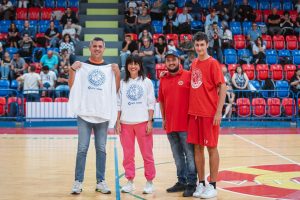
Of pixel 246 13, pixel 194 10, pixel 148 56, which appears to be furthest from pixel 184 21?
pixel 148 56

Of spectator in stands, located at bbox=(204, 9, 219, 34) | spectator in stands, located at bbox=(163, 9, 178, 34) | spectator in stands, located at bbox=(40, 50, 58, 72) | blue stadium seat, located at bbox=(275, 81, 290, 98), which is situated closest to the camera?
blue stadium seat, located at bbox=(275, 81, 290, 98)

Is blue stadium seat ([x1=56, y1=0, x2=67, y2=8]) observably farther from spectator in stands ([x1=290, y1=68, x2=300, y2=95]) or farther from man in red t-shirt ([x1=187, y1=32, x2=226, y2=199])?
man in red t-shirt ([x1=187, y1=32, x2=226, y2=199])

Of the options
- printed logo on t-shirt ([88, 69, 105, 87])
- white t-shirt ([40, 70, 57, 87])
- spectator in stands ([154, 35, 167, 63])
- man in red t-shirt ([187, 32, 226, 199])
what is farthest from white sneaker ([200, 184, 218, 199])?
spectator in stands ([154, 35, 167, 63])

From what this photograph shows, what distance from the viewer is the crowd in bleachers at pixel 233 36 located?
18906mm

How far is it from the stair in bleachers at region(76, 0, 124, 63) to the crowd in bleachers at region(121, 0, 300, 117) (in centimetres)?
56

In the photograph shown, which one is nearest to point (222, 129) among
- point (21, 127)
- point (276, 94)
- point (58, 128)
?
point (276, 94)

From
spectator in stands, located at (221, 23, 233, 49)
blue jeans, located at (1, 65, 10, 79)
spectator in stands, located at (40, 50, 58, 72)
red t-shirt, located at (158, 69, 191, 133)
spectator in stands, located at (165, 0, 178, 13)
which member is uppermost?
spectator in stands, located at (165, 0, 178, 13)

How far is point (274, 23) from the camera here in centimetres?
2264

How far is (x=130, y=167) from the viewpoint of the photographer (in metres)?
7.71

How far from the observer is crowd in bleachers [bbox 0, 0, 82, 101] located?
18328mm

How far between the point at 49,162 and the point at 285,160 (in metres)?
4.32

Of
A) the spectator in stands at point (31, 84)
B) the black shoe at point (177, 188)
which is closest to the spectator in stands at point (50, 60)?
the spectator in stands at point (31, 84)

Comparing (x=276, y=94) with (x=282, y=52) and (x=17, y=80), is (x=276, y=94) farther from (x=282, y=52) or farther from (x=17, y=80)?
(x=17, y=80)

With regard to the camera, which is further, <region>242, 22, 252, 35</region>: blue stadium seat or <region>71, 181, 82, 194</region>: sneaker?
<region>242, 22, 252, 35</region>: blue stadium seat
